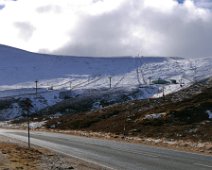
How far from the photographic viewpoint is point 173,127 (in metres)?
60.2

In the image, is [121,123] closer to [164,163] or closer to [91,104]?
[164,163]

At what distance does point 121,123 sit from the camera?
233 feet

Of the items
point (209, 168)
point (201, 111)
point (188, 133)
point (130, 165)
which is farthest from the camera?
point (201, 111)

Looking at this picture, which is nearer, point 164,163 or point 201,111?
point 164,163

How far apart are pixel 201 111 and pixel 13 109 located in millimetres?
110109

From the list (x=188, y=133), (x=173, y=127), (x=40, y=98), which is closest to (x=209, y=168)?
(x=188, y=133)

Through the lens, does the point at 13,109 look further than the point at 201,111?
Yes

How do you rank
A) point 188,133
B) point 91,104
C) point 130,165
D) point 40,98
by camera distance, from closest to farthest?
point 130,165 → point 188,133 → point 91,104 → point 40,98

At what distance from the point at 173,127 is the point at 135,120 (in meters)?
11.5

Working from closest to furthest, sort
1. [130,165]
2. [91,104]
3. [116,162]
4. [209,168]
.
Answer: [209,168] < [130,165] < [116,162] < [91,104]

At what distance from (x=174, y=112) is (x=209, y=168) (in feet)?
156

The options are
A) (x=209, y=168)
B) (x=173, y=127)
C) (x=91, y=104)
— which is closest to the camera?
(x=209, y=168)

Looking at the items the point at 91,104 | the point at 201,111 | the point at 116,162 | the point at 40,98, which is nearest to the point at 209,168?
the point at 116,162

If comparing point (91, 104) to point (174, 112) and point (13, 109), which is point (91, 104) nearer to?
point (13, 109)
